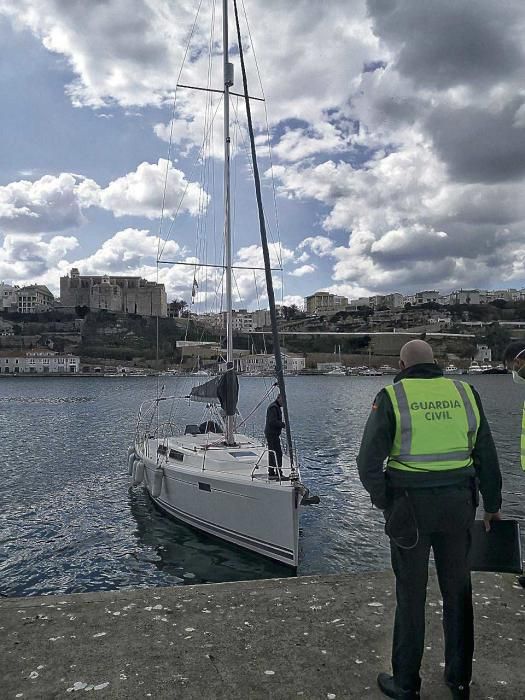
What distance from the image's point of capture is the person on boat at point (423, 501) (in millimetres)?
3328

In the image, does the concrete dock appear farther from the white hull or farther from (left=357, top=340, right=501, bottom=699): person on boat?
the white hull

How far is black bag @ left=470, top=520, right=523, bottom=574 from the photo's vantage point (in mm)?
4172

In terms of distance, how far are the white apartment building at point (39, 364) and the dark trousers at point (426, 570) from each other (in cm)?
16147

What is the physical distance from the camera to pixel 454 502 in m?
3.34

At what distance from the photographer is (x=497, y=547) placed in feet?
13.8

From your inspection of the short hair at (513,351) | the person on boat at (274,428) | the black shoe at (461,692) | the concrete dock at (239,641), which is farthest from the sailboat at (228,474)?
the black shoe at (461,692)

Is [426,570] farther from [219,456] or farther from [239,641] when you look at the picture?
[219,456]

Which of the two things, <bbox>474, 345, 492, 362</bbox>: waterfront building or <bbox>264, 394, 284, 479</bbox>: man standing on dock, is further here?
<bbox>474, 345, 492, 362</bbox>: waterfront building

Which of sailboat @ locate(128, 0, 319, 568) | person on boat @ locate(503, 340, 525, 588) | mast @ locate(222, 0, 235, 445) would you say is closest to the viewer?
person on boat @ locate(503, 340, 525, 588)

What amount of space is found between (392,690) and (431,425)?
1.65 meters

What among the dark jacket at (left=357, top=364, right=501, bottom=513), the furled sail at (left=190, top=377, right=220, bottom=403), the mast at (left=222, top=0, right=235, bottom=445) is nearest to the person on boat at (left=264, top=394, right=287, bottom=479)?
the mast at (left=222, top=0, right=235, bottom=445)

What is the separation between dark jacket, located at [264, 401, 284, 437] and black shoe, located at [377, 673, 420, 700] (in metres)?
8.48

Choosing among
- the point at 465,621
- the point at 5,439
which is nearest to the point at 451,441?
the point at 465,621

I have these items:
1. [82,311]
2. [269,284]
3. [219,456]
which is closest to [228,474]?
[219,456]
